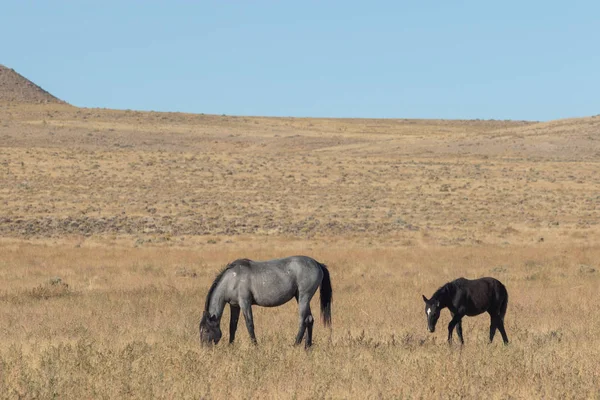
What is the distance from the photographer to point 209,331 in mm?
12000

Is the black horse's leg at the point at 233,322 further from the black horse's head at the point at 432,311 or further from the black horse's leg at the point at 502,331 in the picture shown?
the black horse's leg at the point at 502,331

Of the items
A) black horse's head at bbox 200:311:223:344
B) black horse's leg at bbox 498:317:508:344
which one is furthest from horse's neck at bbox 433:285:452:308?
black horse's head at bbox 200:311:223:344

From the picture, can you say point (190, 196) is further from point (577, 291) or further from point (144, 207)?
point (577, 291)

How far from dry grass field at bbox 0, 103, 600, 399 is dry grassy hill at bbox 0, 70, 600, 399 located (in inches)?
3.0

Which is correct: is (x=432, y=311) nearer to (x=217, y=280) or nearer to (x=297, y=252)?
(x=217, y=280)

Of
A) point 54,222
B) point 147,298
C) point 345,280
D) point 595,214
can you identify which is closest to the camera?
point 147,298

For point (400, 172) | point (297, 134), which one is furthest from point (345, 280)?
point (297, 134)

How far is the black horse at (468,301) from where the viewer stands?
1281cm

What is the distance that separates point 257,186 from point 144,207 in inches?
460

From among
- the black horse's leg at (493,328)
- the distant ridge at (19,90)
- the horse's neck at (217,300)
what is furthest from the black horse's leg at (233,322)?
the distant ridge at (19,90)

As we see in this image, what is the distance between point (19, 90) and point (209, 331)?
140458 mm

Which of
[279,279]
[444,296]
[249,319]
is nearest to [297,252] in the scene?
[444,296]

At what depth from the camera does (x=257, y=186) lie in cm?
5591

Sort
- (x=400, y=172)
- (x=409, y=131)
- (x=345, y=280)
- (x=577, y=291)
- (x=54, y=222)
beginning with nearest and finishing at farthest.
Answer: (x=577, y=291), (x=345, y=280), (x=54, y=222), (x=400, y=172), (x=409, y=131)
